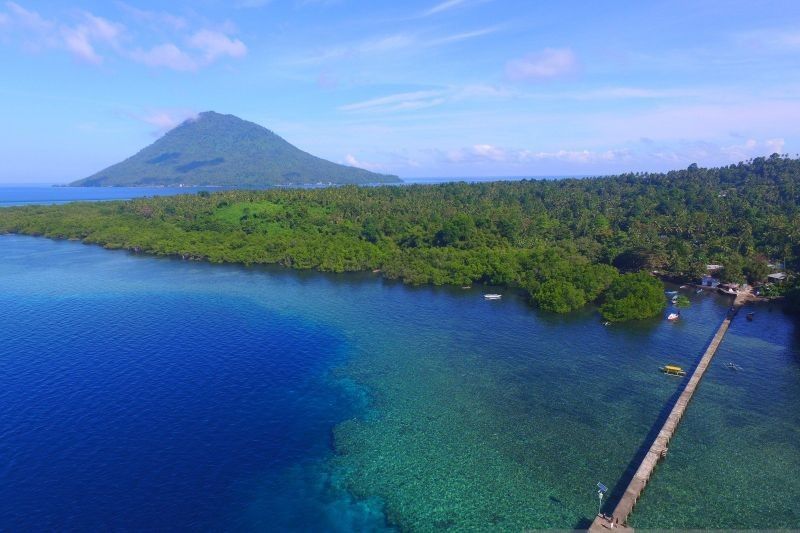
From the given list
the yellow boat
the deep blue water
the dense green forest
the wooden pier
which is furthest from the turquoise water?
the dense green forest

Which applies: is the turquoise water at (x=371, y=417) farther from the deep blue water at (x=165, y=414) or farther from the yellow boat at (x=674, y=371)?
the yellow boat at (x=674, y=371)

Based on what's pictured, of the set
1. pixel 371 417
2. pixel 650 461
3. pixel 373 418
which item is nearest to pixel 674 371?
pixel 650 461

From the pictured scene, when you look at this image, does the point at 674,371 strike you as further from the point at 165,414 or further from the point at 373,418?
the point at 165,414

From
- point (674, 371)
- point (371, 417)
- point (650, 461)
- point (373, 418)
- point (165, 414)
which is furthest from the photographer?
point (674, 371)

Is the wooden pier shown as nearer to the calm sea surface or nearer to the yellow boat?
the calm sea surface

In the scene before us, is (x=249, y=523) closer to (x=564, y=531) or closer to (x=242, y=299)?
(x=564, y=531)

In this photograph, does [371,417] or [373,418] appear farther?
[371,417]
